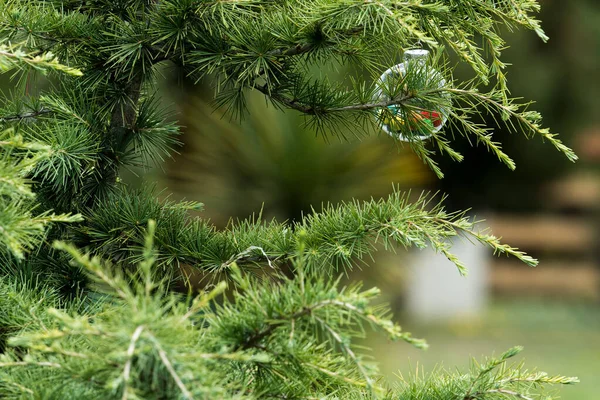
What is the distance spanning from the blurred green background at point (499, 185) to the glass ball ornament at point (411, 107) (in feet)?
8.91

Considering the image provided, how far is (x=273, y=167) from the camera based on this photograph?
15.2 ft

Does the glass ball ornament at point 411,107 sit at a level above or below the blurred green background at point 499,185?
above

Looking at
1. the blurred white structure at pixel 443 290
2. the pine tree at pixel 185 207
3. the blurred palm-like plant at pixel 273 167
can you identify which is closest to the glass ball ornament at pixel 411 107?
the pine tree at pixel 185 207

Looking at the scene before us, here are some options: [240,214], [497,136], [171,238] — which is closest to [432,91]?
[171,238]

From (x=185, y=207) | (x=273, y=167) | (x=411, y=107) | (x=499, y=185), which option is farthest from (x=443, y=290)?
(x=411, y=107)

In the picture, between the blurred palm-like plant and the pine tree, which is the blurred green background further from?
the pine tree

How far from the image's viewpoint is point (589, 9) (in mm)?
7922

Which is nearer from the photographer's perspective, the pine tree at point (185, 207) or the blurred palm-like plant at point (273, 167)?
the pine tree at point (185, 207)

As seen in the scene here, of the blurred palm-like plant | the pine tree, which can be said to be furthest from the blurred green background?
the pine tree

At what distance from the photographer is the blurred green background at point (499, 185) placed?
4609mm

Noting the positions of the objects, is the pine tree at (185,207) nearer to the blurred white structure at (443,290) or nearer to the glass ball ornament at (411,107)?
the glass ball ornament at (411,107)

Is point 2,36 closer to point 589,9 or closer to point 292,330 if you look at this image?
point 292,330

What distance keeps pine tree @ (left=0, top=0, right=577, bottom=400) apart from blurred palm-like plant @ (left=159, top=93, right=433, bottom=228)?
327 centimetres

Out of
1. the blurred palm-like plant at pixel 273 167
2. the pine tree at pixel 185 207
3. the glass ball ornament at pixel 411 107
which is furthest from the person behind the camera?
the blurred palm-like plant at pixel 273 167
